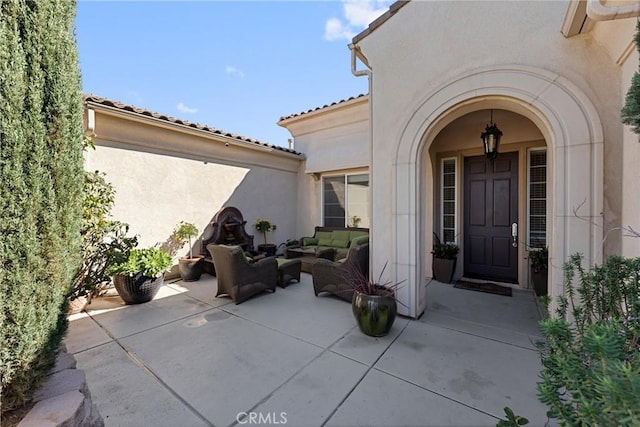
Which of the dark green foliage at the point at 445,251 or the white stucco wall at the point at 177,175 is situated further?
the dark green foliage at the point at 445,251

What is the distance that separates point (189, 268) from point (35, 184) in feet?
16.3

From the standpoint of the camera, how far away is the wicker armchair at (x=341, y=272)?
15.0 ft

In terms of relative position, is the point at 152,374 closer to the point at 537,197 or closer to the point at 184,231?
the point at 184,231

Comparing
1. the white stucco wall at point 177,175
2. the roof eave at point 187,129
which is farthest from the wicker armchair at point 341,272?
the roof eave at point 187,129

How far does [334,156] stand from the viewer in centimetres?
852

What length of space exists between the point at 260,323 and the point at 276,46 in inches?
244

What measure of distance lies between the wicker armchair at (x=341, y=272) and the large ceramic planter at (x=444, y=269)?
2218 mm

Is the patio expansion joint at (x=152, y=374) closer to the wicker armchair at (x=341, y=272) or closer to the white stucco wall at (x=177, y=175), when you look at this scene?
the wicker armchair at (x=341, y=272)

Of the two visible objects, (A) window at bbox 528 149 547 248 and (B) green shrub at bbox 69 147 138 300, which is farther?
(A) window at bbox 528 149 547 248

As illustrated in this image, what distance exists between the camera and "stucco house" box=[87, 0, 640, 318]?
282cm

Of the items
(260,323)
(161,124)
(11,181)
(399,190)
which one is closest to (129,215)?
(161,124)

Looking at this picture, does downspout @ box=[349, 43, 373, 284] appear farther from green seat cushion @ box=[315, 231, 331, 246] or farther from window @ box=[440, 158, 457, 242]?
Result: green seat cushion @ box=[315, 231, 331, 246]

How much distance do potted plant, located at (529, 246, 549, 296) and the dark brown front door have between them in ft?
1.69

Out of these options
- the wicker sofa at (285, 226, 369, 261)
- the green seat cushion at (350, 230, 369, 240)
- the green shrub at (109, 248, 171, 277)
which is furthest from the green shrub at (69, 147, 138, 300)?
the green seat cushion at (350, 230, 369, 240)
